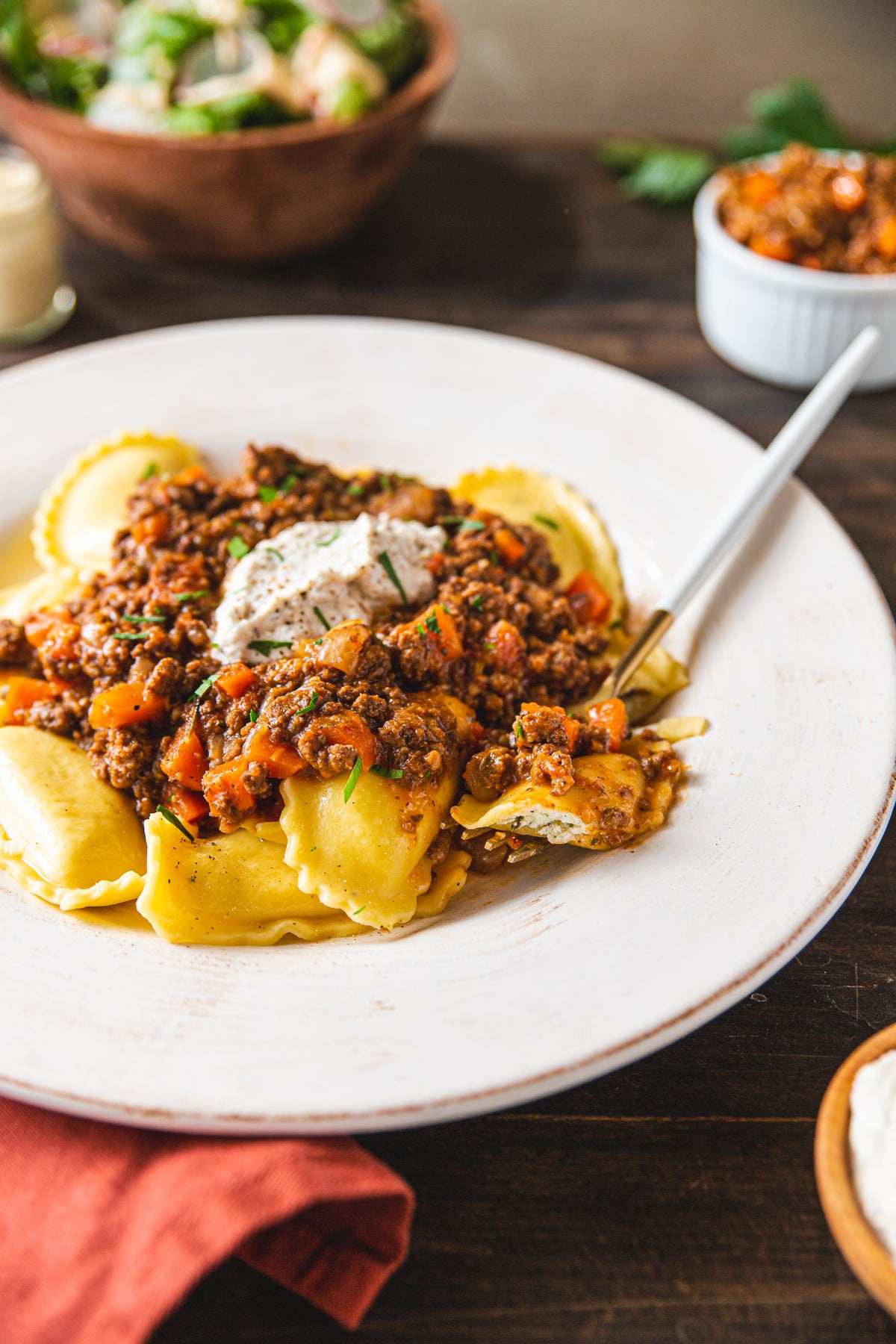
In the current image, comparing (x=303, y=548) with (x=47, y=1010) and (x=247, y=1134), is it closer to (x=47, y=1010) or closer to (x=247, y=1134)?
(x=47, y=1010)

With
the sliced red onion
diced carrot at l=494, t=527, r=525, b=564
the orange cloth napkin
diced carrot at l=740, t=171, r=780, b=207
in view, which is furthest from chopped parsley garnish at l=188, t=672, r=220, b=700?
the sliced red onion

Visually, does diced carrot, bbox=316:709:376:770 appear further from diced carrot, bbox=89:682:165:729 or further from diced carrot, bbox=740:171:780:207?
diced carrot, bbox=740:171:780:207

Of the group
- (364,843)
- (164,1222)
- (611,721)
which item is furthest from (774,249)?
(164,1222)

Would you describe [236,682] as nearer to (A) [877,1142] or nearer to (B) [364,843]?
(B) [364,843]

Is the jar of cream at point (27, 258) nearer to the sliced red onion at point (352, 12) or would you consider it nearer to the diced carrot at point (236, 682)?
the sliced red onion at point (352, 12)

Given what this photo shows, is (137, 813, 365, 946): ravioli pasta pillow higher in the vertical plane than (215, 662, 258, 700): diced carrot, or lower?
lower

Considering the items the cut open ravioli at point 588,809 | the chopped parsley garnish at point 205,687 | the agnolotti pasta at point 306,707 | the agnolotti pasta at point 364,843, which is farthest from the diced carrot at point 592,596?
the chopped parsley garnish at point 205,687
